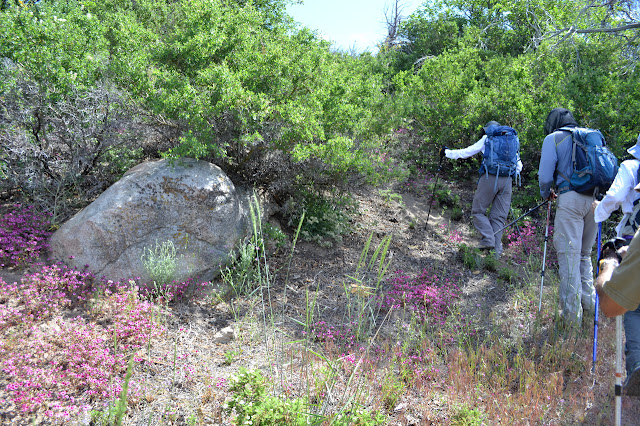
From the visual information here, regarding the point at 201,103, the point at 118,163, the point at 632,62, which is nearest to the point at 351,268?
the point at 201,103

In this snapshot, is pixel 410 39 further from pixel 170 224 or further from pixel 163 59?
pixel 170 224

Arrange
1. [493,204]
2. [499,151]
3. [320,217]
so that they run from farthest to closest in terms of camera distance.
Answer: [493,204], [499,151], [320,217]

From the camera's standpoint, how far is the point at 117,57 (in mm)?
5688

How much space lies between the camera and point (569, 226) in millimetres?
4918

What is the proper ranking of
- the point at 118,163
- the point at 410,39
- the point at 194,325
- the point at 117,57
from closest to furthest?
the point at 194,325 < the point at 117,57 < the point at 118,163 < the point at 410,39

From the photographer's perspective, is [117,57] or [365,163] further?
[365,163]

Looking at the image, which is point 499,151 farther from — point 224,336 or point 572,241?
point 224,336

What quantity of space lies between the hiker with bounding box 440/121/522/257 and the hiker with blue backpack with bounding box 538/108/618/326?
6.03ft

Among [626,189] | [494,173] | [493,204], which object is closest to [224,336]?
[626,189]

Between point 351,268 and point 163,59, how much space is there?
364 cm

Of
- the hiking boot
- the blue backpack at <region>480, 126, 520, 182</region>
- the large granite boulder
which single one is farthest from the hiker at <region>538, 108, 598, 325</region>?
the large granite boulder

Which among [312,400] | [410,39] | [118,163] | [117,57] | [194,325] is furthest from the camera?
[410,39]

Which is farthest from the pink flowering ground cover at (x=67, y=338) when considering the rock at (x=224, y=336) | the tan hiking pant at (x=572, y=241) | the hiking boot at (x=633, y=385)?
the tan hiking pant at (x=572, y=241)

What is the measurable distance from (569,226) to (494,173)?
2258 mm
